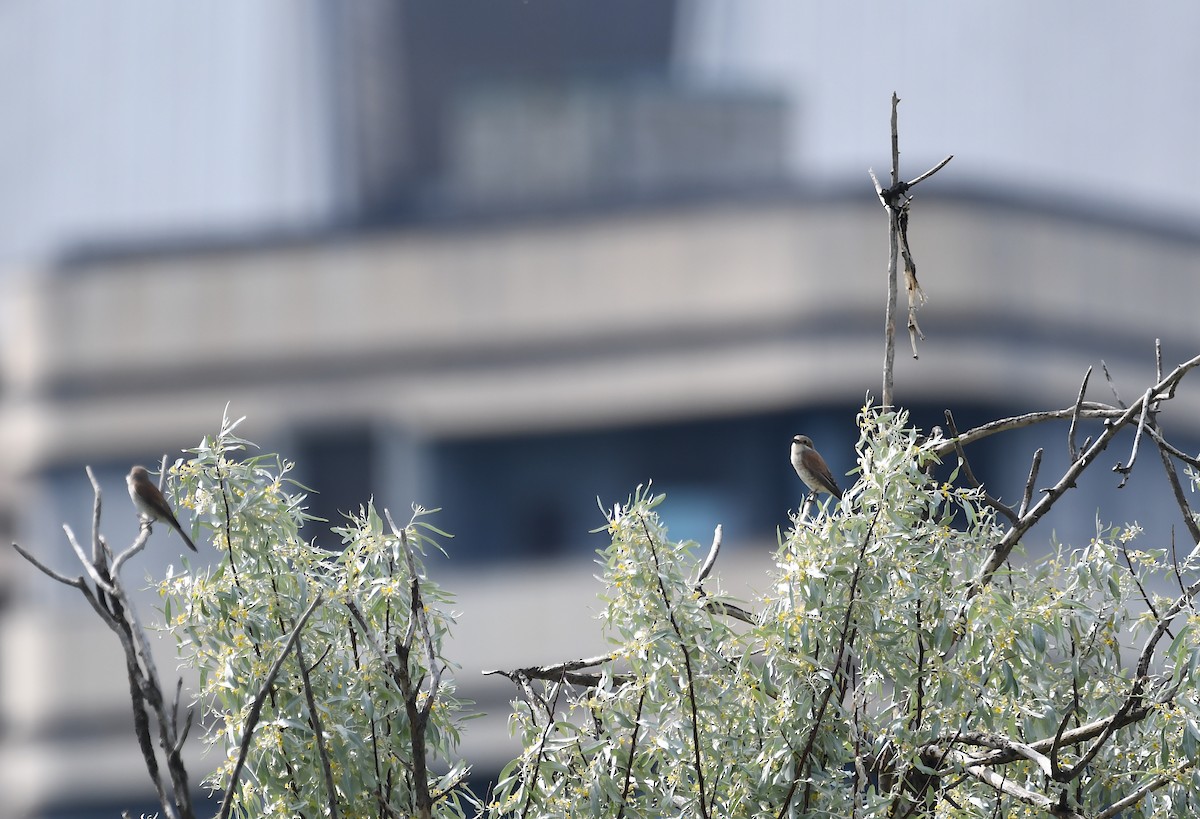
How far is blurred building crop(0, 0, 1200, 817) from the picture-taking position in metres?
26.0

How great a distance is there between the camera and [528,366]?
28062 millimetres

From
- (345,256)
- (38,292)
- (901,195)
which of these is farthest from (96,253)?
(901,195)

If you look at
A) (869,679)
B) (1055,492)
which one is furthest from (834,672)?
(1055,492)

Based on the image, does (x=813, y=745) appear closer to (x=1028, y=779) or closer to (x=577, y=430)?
(x=1028, y=779)

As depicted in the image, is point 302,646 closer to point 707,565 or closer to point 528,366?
point 707,565

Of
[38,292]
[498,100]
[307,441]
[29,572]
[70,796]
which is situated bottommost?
[70,796]

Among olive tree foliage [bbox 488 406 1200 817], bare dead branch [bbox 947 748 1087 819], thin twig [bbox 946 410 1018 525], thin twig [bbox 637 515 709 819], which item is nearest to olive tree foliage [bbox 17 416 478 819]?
olive tree foliage [bbox 488 406 1200 817]

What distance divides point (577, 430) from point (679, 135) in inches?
274

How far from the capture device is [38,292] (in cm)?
2934

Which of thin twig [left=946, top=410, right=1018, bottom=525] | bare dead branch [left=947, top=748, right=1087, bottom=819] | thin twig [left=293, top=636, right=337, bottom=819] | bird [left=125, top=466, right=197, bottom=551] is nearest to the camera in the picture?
bare dead branch [left=947, top=748, right=1087, bottom=819]

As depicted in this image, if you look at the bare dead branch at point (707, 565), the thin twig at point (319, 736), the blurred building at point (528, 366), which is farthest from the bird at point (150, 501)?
the blurred building at point (528, 366)

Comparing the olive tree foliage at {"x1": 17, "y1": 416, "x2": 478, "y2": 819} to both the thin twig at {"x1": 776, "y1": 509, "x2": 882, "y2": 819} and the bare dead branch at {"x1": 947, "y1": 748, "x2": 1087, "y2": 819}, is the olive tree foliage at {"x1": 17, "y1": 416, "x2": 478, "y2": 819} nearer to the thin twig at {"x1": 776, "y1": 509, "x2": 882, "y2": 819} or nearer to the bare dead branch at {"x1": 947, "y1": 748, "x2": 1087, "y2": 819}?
the thin twig at {"x1": 776, "y1": 509, "x2": 882, "y2": 819}

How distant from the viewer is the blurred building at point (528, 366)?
2600 centimetres

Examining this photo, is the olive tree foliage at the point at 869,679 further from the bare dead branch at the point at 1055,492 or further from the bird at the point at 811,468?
the bird at the point at 811,468
